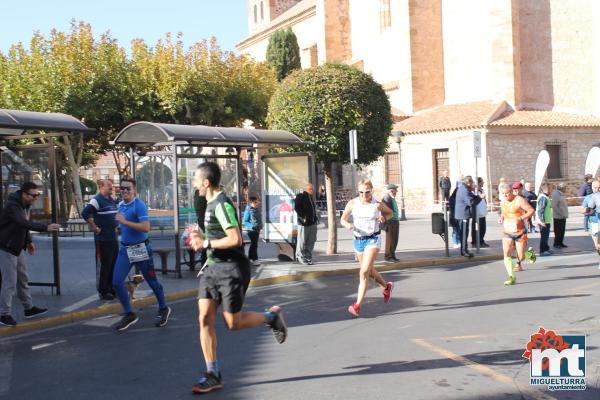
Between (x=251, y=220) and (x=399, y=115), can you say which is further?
(x=399, y=115)

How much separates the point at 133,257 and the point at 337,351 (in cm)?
281

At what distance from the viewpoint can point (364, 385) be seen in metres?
5.69

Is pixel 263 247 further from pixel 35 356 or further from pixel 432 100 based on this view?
pixel 432 100

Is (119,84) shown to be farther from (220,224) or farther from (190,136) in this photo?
(220,224)

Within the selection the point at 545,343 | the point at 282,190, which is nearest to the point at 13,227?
the point at 545,343

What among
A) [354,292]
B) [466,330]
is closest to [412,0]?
[354,292]

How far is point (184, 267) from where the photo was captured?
14250 millimetres

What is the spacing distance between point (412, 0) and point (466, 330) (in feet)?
104

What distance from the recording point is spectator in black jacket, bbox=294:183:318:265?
46.6ft

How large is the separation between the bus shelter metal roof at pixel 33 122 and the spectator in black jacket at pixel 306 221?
4982mm

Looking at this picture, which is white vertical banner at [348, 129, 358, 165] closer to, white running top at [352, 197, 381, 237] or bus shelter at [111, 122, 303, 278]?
bus shelter at [111, 122, 303, 278]

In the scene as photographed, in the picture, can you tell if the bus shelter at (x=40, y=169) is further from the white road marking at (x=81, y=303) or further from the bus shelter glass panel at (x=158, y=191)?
the bus shelter glass panel at (x=158, y=191)

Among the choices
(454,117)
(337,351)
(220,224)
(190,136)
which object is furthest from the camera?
(454,117)

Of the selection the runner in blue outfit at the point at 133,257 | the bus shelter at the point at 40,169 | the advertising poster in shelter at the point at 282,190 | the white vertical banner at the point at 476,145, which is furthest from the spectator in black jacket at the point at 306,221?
the runner in blue outfit at the point at 133,257
